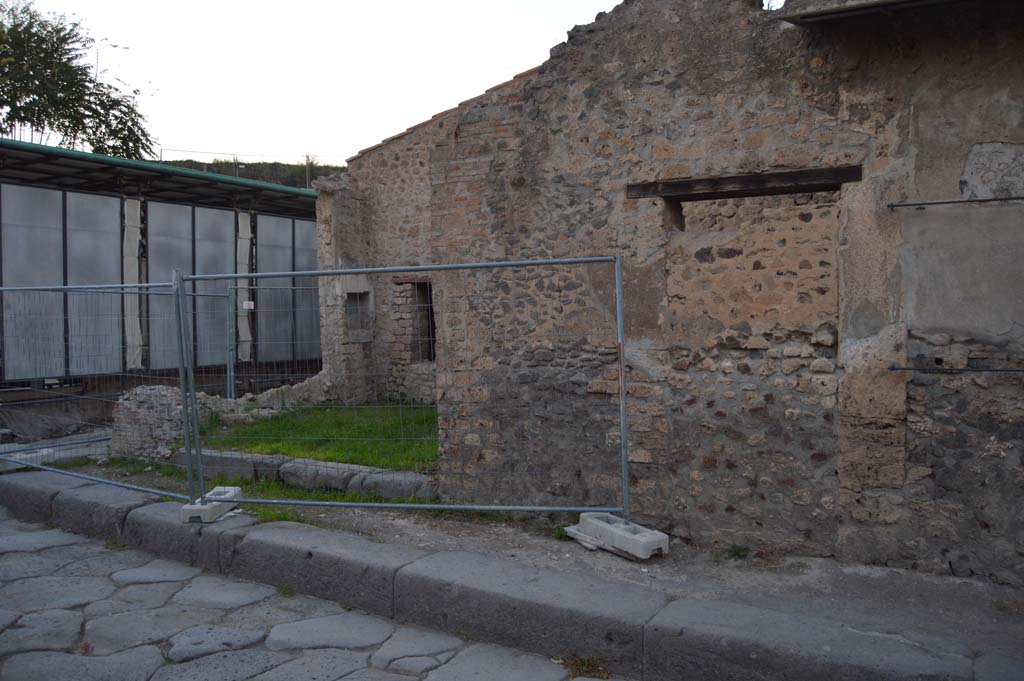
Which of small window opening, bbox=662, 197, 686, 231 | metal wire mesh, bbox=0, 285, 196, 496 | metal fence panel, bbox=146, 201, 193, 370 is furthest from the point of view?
metal fence panel, bbox=146, 201, 193, 370

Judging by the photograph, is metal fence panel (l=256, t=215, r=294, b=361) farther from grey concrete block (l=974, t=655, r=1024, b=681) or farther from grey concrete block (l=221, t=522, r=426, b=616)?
grey concrete block (l=974, t=655, r=1024, b=681)

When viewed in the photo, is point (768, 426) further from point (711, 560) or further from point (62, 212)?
point (62, 212)

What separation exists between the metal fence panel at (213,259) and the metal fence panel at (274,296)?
2.16 ft

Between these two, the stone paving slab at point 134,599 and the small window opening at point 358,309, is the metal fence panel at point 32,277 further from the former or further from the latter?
the stone paving slab at point 134,599

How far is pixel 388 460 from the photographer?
6.25 metres

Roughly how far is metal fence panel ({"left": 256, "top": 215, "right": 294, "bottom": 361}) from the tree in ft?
38.4

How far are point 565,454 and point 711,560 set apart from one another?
121cm

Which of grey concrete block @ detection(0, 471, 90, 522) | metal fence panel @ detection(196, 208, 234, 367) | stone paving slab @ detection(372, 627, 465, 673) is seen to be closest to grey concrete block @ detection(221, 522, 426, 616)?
stone paving slab @ detection(372, 627, 465, 673)

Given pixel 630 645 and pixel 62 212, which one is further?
pixel 62 212

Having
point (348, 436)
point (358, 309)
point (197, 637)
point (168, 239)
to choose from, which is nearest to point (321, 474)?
point (348, 436)

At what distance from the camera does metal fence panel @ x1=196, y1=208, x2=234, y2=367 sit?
38.4 feet

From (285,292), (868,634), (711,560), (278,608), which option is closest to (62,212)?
(285,292)

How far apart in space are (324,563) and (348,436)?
1.30 metres

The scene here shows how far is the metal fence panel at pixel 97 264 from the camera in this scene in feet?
30.1
